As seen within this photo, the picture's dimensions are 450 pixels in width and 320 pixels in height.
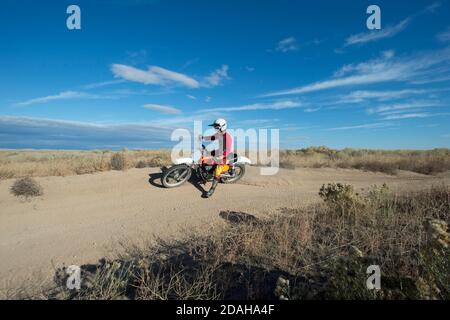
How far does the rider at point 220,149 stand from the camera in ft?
32.6

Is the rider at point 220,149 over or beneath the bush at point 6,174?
over

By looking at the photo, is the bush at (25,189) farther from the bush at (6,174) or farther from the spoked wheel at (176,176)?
the spoked wheel at (176,176)

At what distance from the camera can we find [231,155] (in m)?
11.1

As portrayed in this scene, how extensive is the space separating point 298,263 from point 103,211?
6.11 m

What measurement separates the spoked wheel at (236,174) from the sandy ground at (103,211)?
0.29 m

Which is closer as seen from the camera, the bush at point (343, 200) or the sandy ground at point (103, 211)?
the sandy ground at point (103, 211)

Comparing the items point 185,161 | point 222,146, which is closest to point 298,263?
point 222,146

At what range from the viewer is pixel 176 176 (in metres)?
10.5

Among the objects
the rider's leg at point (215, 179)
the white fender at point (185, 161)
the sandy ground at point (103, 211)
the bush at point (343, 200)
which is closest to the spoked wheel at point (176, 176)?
the white fender at point (185, 161)

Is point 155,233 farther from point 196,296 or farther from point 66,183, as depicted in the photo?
point 66,183

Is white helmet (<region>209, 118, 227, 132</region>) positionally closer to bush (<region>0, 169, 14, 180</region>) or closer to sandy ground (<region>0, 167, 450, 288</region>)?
sandy ground (<region>0, 167, 450, 288</region>)

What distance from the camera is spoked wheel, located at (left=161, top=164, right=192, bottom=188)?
10.2 m

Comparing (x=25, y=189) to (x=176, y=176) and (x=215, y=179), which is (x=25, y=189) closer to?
(x=176, y=176)

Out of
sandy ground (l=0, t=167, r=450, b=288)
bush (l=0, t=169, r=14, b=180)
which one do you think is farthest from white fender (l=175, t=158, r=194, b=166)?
bush (l=0, t=169, r=14, b=180)
